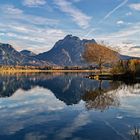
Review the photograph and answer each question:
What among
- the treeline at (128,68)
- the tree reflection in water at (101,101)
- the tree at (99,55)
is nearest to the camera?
the tree reflection in water at (101,101)

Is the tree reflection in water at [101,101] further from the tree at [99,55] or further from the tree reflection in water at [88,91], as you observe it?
the tree at [99,55]

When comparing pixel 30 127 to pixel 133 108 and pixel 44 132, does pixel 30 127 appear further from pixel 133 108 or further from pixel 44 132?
pixel 133 108

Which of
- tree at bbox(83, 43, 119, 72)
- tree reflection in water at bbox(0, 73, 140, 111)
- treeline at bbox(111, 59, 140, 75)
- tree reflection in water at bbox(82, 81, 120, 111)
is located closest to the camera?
tree reflection in water at bbox(82, 81, 120, 111)

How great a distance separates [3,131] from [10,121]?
4.40 meters

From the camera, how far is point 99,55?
131m

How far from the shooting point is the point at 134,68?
99438 millimetres

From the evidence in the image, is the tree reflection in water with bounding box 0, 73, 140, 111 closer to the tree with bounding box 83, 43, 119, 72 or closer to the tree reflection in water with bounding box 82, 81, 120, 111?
the tree reflection in water with bounding box 82, 81, 120, 111

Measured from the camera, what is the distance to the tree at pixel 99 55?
13118cm

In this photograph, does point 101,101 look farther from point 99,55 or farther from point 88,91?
point 99,55

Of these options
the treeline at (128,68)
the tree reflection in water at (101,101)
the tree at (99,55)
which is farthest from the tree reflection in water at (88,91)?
the tree at (99,55)

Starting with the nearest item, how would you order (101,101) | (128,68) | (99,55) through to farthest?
1. (101,101)
2. (128,68)
3. (99,55)

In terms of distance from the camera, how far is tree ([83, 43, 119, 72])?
13118 cm

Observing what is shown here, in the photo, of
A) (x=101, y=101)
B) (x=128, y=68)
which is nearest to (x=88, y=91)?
→ (x=101, y=101)

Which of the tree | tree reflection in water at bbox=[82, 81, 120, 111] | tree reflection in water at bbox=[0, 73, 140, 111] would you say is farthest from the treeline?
tree reflection in water at bbox=[82, 81, 120, 111]
